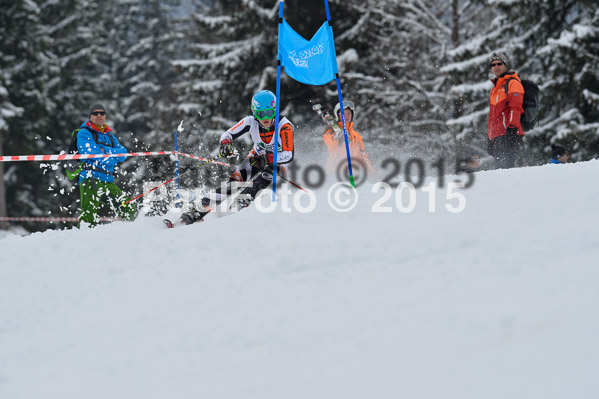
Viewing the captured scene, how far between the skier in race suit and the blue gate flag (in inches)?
19.8

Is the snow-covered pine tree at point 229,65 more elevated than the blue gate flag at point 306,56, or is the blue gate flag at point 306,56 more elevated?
the snow-covered pine tree at point 229,65

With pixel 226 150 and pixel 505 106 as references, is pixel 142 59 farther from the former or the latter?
pixel 505 106

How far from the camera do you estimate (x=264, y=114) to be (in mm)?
7285

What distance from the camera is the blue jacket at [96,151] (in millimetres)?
8070

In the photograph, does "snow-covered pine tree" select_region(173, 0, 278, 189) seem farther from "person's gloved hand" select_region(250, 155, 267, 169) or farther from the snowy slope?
the snowy slope

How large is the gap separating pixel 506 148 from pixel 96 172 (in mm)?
5770

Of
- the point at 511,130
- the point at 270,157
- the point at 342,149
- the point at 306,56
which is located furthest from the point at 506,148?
the point at 270,157

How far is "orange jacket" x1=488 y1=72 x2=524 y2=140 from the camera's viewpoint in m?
7.89

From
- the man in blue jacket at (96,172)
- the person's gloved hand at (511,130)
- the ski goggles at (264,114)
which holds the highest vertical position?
the ski goggles at (264,114)

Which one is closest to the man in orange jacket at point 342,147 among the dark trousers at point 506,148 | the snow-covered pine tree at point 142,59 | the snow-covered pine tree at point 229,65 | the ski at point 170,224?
the dark trousers at point 506,148

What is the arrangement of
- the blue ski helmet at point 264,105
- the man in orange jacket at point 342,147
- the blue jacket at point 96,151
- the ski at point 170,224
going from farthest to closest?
the man in orange jacket at point 342,147, the blue jacket at point 96,151, the blue ski helmet at point 264,105, the ski at point 170,224

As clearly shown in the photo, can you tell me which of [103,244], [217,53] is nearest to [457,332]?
[103,244]

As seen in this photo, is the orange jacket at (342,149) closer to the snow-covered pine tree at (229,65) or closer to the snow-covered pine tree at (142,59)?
the snow-covered pine tree at (229,65)

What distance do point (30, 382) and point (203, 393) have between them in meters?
0.92
